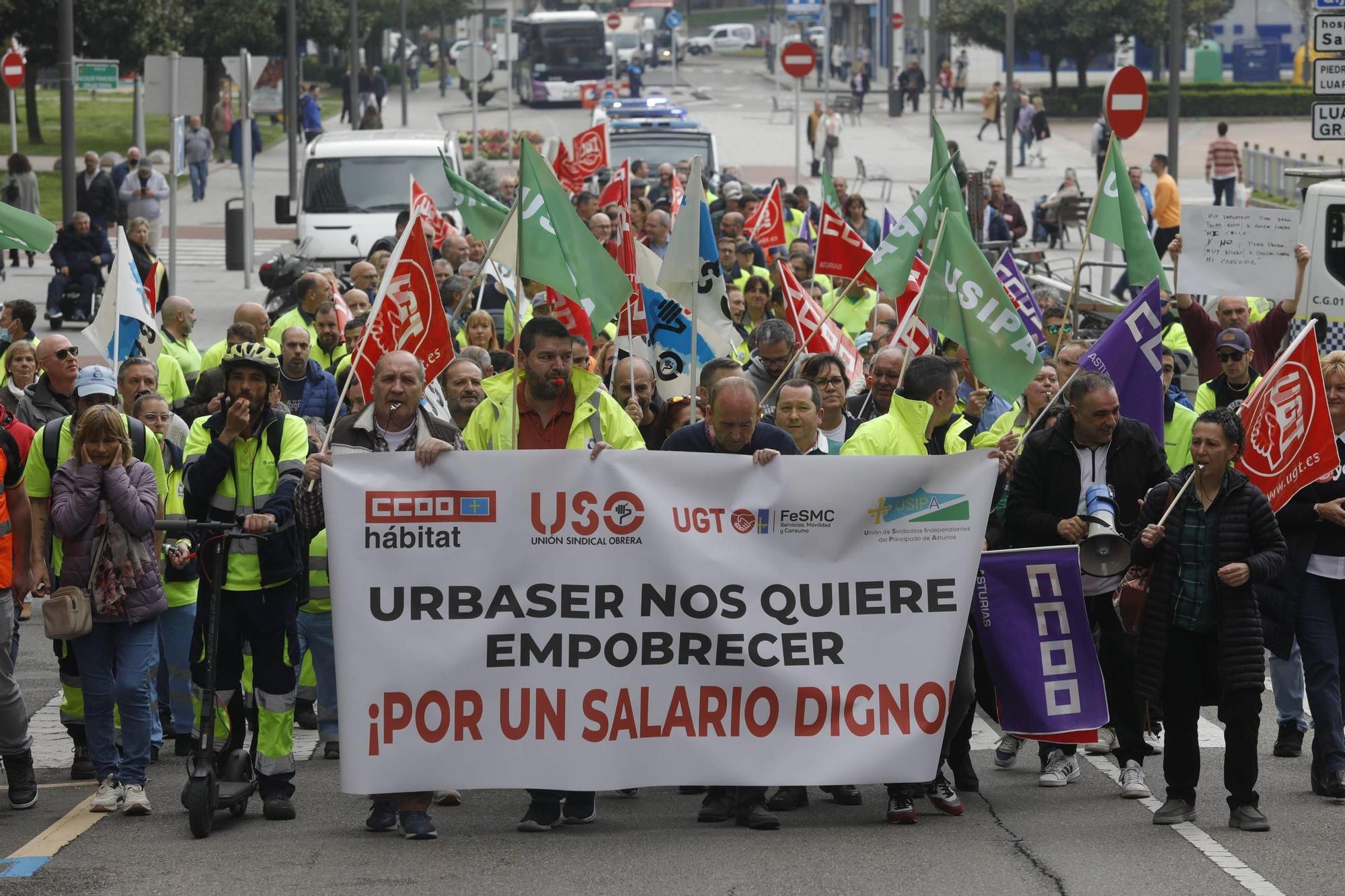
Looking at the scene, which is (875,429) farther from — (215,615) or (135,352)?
(135,352)

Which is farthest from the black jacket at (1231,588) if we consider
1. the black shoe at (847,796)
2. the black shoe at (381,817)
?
the black shoe at (381,817)

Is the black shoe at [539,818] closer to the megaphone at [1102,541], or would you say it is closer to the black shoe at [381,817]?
the black shoe at [381,817]

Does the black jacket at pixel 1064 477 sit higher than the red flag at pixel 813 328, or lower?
lower

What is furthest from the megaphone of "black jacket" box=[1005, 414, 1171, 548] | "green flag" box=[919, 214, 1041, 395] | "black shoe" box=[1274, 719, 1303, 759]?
"black shoe" box=[1274, 719, 1303, 759]

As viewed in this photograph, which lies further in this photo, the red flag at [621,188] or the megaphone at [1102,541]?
the red flag at [621,188]

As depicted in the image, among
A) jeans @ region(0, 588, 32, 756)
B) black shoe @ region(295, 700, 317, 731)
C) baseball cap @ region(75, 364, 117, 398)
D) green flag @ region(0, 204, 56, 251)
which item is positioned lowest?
black shoe @ region(295, 700, 317, 731)

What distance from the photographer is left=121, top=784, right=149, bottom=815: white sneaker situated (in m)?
7.93

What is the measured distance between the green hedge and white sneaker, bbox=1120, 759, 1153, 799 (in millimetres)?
52097

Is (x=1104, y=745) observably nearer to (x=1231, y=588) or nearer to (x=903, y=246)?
(x=1231, y=588)

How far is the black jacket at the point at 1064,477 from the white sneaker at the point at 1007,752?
1.12 meters

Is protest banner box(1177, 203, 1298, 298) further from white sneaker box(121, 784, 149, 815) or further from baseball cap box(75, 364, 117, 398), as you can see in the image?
white sneaker box(121, 784, 149, 815)

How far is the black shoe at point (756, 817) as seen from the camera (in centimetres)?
762

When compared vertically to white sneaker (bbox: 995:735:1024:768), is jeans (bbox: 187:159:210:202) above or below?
above

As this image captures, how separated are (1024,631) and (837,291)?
9.02 m
